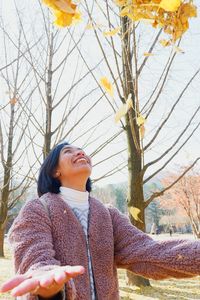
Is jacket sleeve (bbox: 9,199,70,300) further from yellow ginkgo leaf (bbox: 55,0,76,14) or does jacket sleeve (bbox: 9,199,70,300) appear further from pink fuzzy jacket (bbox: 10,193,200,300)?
yellow ginkgo leaf (bbox: 55,0,76,14)

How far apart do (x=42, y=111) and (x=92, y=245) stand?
159 inches

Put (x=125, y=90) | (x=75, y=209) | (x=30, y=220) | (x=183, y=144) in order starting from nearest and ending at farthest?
(x=30, y=220) < (x=75, y=209) < (x=125, y=90) < (x=183, y=144)

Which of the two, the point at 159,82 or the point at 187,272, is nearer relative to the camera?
the point at 187,272

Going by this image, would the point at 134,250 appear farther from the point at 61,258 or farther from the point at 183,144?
the point at 183,144

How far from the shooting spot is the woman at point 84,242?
1.21 meters

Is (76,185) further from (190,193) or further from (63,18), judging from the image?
(190,193)

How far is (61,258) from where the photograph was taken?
126 centimetres

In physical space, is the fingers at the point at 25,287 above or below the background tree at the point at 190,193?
below

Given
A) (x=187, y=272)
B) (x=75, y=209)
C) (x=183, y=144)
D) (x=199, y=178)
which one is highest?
(x=199, y=178)

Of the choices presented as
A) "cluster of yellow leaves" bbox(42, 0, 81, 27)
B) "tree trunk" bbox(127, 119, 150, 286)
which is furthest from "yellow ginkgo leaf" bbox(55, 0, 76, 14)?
"tree trunk" bbox(127, 119, 150, 286)

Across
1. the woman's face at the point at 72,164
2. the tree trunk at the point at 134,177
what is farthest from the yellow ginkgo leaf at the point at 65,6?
the tree trunk at the point at 134,177

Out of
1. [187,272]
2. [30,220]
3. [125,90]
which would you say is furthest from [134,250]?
[125,90]

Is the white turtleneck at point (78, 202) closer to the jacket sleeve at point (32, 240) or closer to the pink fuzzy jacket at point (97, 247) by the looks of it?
the pink fuzzy jacket at point (97, 247)

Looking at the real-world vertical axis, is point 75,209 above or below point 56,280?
above
